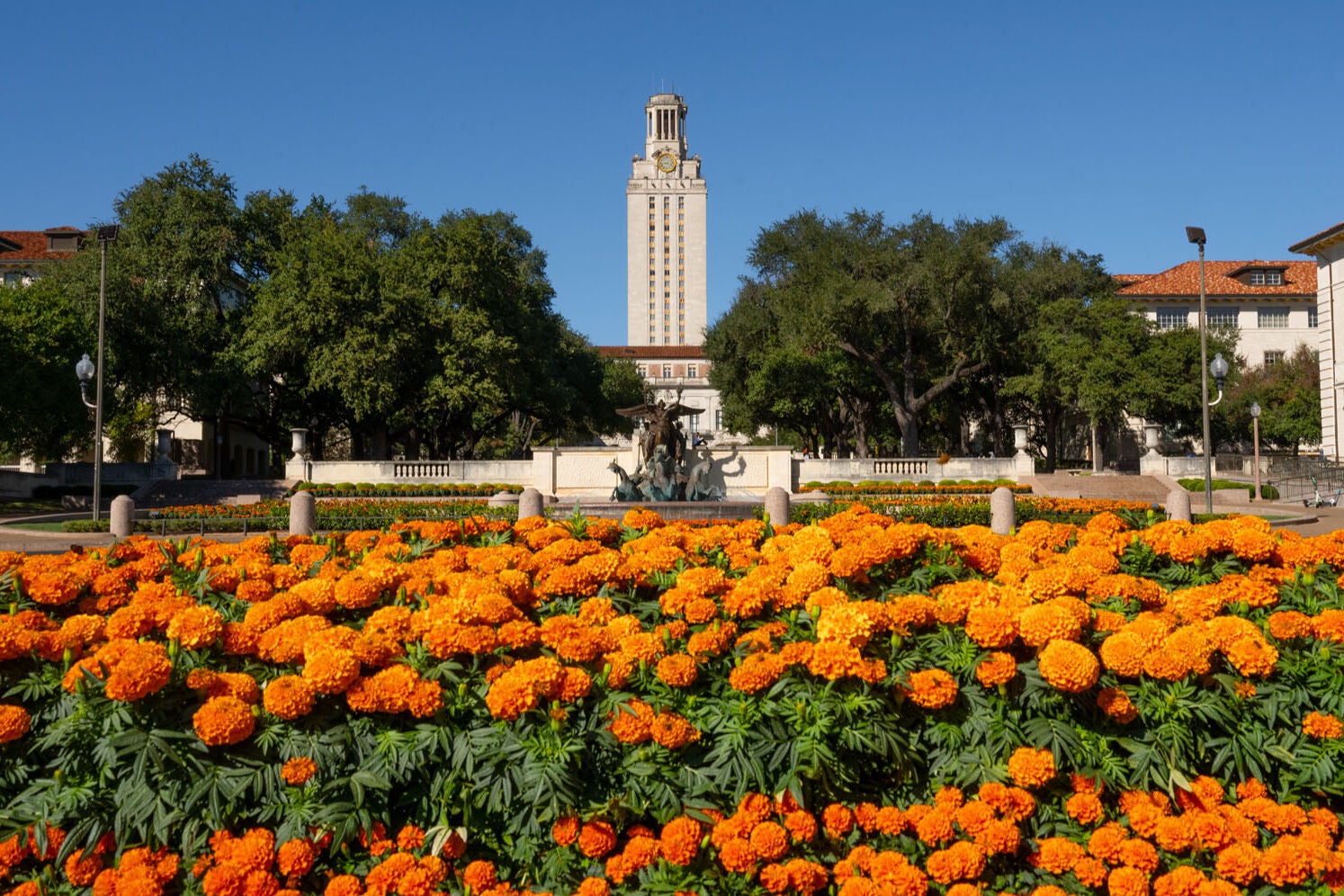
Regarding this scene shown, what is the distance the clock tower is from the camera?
143500 mm

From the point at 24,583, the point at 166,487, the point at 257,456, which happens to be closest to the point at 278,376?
the point at 166,487

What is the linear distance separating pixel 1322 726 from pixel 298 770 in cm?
433

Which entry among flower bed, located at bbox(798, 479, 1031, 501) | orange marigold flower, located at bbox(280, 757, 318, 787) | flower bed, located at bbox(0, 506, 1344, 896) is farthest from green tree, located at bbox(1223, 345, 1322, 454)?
orange marigold flower, located at bbox(280, 757, 318, 787)

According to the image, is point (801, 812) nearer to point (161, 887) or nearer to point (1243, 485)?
point (161, 887)

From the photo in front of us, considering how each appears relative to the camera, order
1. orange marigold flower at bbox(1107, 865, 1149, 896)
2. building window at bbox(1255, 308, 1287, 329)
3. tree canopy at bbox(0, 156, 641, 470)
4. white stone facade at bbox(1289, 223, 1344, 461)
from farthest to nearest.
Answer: building window at bbox(1255, 308, 1287, 329) → white stone facade at bbox(1289, 223, 1344, 461) → tree canopy at bbox(0, 156, 641, 470) → orange marigold flower at bbox(1107, 865, 1149, 896)

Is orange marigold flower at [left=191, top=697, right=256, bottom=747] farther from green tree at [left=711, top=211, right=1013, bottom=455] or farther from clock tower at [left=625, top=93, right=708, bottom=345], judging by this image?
clock tower at [left=625, top=93, right=708, bottom=345]

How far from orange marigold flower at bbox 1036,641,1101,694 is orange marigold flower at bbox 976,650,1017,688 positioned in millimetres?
130

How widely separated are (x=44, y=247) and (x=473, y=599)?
71.1m

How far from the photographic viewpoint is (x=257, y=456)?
2854 inches

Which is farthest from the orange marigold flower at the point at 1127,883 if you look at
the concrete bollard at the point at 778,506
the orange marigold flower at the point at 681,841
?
the concrete bollard at the point at 778,506

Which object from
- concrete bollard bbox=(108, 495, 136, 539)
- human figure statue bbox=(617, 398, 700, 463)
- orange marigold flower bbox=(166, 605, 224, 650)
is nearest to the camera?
orange marigold flower bbox=(166, 605, 224, 650)

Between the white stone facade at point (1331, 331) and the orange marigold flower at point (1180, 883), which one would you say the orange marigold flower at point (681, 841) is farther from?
the white stone facade at point (1331, 331)

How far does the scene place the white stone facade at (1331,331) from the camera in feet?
150

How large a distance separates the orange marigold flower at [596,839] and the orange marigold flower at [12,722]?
2.44 meters
